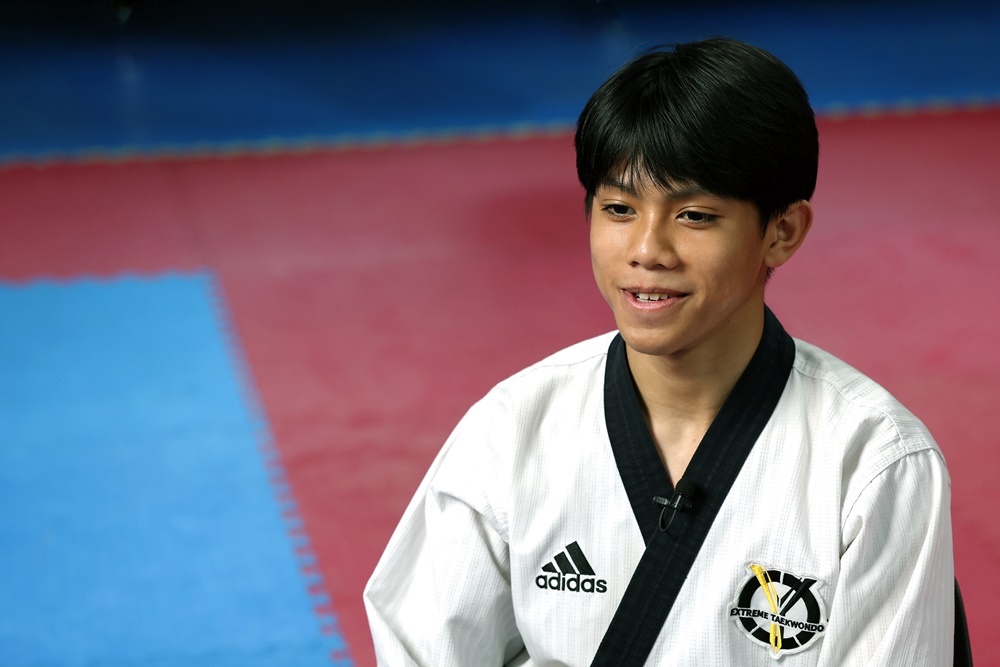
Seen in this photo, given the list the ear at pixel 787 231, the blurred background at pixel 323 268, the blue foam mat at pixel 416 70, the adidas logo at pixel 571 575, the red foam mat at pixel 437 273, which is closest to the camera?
the ear at pixel 787 231

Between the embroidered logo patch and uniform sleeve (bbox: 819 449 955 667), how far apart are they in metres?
0.04

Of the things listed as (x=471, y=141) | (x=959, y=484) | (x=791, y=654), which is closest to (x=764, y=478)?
(x=791, y=654)

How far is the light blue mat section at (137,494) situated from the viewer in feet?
10.6

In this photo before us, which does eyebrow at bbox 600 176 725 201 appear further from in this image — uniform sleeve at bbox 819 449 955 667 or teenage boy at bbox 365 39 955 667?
uniform sleeve at bbox 819 449 955 667

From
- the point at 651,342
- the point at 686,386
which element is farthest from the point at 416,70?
the point at 651,342

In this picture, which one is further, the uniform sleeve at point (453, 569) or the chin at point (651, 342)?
the uniform sleeve at point (453, 569)

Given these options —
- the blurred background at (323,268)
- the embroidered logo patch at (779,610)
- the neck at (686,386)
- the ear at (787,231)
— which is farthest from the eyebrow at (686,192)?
the blurred background at (323,268)

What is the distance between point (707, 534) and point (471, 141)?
4565 millimetres

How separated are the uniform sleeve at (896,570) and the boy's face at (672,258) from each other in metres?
0.34

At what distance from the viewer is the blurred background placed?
3508 mm

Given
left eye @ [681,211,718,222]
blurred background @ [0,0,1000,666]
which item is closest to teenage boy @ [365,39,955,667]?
left eye @ [681,211,718,222]

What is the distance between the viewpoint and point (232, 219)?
5445 millimetres

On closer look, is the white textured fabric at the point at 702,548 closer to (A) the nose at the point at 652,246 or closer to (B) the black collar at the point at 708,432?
(B) the black collar at the point at 708,432

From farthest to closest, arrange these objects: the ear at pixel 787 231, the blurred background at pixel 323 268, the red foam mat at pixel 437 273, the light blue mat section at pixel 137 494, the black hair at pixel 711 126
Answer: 1. the red foam mat at pixel 437 273
2. the blurred background at pixel 323 268
3. the light blue mat section at pixel 137 494
4. the ear at pixel 787 231
5. the black hair at pixel 711 126
